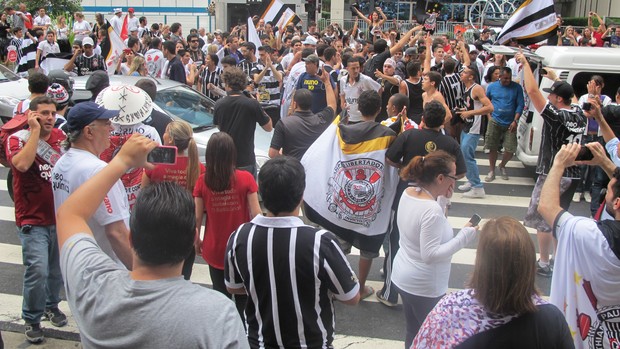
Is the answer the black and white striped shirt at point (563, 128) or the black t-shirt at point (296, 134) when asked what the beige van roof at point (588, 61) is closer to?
the black and white striped shirt at point (563, 128)

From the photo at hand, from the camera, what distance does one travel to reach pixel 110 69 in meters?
12.3

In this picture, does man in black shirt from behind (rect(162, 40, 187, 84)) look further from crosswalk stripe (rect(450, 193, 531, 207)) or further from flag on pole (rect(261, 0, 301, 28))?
crosswalk stripe (rect(450, 193, 531, 207))

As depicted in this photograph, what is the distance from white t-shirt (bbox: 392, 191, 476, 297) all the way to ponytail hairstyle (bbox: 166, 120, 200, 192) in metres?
1.68

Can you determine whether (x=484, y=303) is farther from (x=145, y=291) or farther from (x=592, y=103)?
(x=592, y=103)

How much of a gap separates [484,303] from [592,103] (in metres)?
2.75

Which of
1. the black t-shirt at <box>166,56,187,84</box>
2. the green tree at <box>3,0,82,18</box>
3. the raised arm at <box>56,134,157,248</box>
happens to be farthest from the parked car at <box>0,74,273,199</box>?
the green tree at <box>3,0,82,18</box>

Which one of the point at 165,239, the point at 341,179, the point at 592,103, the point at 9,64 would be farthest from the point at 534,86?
the point at 9,64

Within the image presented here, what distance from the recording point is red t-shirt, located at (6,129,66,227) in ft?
15.6

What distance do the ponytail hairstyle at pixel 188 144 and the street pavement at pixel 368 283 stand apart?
158cm

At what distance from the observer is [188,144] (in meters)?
4.90

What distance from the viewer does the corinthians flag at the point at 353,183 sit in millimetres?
5266

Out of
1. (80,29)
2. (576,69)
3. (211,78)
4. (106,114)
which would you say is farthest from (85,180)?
(80,29)

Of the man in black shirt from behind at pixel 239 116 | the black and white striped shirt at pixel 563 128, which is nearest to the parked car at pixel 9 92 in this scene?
the man in black shirt from behind at pixel 239 116

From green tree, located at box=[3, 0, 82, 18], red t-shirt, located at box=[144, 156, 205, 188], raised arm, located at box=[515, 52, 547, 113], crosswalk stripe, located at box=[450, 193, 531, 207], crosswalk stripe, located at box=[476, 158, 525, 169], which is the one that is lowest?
crosswalk stripe, located at box=[450, 193, 531, 207]
